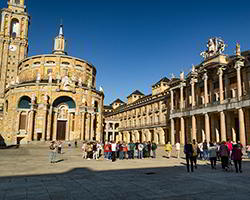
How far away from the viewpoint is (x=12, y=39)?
213ft

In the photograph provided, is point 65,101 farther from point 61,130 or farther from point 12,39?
point 12,39

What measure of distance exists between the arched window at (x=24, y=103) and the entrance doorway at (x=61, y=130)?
698 centimetres

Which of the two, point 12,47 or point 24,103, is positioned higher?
point 12,47

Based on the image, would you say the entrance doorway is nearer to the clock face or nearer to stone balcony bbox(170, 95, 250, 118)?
stone balcony bbox(170, 95, 250, 118)

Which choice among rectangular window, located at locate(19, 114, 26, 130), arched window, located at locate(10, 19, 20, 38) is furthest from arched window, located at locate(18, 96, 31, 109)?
arched window, located at locate(10, 19, 20, 38)

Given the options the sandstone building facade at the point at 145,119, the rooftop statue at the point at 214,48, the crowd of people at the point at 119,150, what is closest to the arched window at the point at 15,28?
the sandstone building facade at the point at 145,119

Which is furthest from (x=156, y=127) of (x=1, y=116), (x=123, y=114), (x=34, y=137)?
(x=1, y=116)

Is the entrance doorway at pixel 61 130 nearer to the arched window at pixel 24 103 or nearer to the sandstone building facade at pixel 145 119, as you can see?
the arched window at pixel 24 103

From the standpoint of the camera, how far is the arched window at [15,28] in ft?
218

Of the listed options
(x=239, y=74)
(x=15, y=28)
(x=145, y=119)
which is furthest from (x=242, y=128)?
(x=15, y=28)

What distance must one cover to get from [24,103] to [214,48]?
38547 mm

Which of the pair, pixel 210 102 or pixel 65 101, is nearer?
pixel 210 102

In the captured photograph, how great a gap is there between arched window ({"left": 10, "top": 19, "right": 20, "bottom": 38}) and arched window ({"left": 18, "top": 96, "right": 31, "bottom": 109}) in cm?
3092

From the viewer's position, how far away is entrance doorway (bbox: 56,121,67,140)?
1740 inches
